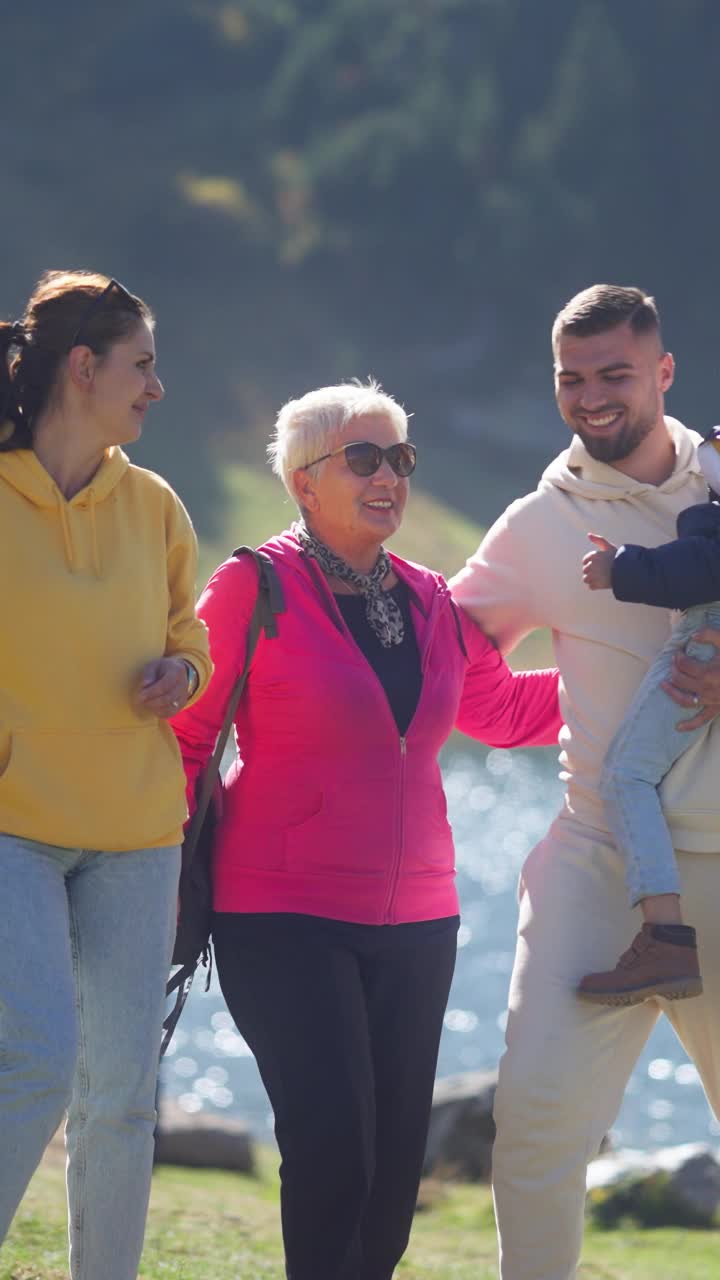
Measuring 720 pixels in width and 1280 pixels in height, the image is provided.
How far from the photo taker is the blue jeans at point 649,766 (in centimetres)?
328

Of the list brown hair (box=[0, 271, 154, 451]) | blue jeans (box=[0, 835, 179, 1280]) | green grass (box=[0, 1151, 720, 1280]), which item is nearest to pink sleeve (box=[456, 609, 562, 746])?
blue jeans (box=[0, 835, 179, 1280])

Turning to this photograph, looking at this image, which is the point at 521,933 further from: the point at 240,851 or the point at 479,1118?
the point at 479,1118

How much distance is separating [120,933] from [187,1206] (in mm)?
3519

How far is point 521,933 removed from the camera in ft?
11.7

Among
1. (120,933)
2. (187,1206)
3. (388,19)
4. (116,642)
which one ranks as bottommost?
(187,1206)

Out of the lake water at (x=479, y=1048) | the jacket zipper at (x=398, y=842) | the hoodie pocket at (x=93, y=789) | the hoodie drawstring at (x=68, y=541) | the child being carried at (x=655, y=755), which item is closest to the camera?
the hoodie pocket at (x=93, y=789)

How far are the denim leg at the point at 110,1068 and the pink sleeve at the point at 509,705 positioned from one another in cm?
109

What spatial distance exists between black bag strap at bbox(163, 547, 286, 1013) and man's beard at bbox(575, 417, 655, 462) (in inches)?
27.2

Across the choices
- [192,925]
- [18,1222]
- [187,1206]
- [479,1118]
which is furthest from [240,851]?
[479,1118]

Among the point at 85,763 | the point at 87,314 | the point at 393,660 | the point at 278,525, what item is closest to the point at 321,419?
the point at 393,660

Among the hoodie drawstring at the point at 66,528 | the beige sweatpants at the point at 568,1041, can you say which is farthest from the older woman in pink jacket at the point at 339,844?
the hoodie drawstring at the point at 66,528

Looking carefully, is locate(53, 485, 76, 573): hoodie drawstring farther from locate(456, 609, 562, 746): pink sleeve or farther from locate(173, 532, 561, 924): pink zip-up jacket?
locate(456, 609, 562, 746): pink sleeve

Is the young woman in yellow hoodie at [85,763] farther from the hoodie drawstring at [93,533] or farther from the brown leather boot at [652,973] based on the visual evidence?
the brown leather boot at [652,973]

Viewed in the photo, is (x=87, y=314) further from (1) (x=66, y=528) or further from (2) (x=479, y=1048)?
(2) (x=479, y=1048)
